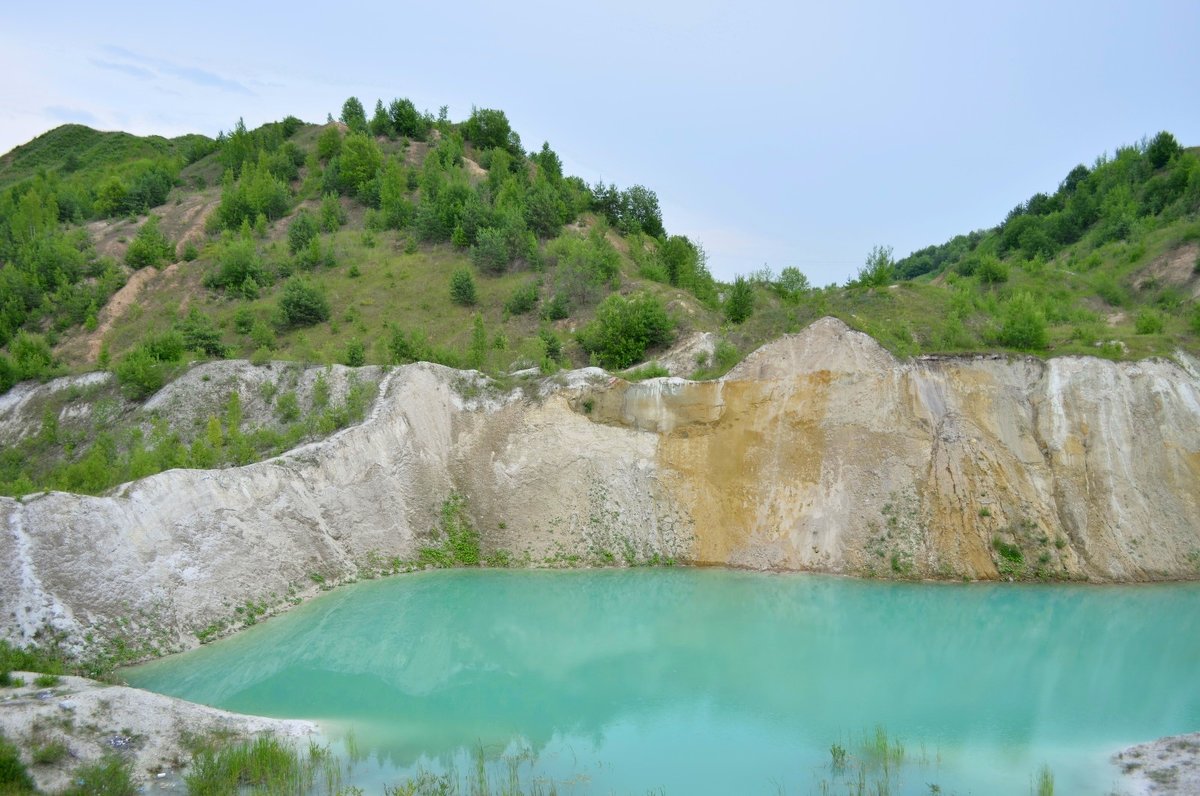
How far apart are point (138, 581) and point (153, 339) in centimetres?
1808

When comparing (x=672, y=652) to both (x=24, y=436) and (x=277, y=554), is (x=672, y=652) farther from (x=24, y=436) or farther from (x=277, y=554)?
(x=24, y=436)

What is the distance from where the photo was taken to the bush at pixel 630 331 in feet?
106

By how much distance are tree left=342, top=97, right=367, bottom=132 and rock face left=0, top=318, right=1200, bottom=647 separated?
3465 centimetres

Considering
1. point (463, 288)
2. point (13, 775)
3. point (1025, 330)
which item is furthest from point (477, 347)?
point (13, 775)

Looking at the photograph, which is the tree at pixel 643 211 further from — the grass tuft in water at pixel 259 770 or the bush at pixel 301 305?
the grass tuft in water at pixel 259 770

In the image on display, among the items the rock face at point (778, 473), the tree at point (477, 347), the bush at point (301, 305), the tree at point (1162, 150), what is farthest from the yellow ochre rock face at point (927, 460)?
the tree at point (1162, 150)

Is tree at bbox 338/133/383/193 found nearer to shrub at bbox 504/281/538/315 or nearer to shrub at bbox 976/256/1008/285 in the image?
shrub at bbox 504/281/538/315

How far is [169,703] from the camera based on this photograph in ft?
45.5

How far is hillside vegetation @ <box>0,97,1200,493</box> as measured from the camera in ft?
96.1

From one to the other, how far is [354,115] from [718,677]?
51472 millimetres

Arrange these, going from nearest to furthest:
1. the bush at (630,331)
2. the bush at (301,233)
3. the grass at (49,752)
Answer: the grass at (49,752)
the bush at (630,331)
the bush at (301,233)

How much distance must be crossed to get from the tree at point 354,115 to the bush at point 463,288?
2263 centimetres

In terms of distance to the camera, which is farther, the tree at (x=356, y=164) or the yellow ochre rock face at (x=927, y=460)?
the tree at (x=356, y=164)

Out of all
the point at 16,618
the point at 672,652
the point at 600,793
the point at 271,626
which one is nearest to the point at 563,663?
the point at 672,652
